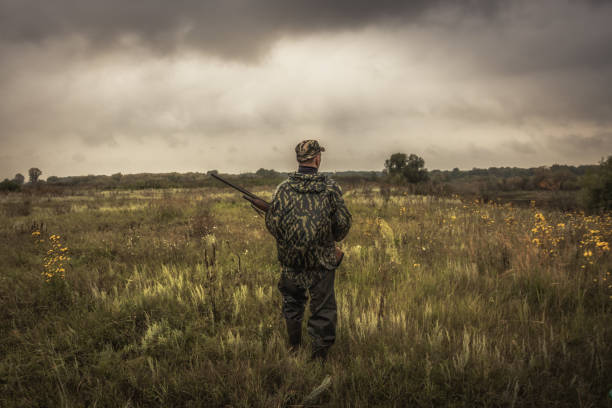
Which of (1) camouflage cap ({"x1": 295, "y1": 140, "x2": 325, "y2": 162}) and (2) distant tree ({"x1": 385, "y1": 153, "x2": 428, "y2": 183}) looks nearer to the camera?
(1) camouflage cap ({"x1": 295, "y1": 140, "x2": 325, "y2": 162})

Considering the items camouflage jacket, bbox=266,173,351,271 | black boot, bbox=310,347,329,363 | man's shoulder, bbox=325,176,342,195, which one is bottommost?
black boot, bbox=310,347,329,363

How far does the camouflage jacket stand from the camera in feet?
8.72

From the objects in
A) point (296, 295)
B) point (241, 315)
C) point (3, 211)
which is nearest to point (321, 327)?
point (296, 295)

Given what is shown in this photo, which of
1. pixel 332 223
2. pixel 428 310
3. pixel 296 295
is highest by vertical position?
pixel 332 223

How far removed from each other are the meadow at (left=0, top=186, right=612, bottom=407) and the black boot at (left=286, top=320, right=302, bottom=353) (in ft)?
0.50

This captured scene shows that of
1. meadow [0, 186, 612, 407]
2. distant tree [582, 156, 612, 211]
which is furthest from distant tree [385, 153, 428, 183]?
meadow [0, 186, 612, 407]

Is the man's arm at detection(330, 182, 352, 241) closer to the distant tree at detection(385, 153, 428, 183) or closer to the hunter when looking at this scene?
the hunter

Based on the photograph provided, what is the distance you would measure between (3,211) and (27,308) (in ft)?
46.1

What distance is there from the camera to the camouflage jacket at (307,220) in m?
2.66

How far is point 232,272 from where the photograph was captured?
5082 millimetres

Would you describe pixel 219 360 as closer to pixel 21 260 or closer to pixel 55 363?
pixel 55 363

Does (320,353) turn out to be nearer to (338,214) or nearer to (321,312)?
(321,312)

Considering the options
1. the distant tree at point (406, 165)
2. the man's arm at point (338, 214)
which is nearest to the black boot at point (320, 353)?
the man's arm at point (338, 214)

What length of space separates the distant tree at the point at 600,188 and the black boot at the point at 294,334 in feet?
102
